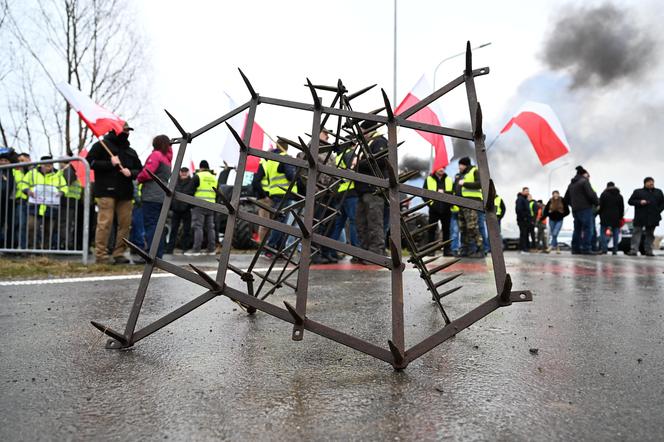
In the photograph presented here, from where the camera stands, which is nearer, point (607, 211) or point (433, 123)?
point (433, 123)

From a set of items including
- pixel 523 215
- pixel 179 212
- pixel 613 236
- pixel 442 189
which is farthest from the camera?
pixel 523 215

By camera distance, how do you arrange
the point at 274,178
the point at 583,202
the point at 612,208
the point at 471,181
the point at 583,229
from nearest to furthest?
the point at 274,178 → the point at 471,181 → the point at 583,202 → the point at 583,229 → the point at 612,208

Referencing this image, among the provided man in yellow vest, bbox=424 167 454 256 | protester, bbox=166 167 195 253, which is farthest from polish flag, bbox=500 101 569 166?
protester, bbox=166 167 195 253

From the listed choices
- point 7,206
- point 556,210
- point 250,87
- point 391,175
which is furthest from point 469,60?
point 556,210

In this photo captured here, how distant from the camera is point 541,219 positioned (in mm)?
18156

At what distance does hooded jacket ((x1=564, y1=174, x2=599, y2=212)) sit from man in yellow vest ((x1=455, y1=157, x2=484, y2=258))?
3.86 m

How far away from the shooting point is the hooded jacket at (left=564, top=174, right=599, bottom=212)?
13422 mm

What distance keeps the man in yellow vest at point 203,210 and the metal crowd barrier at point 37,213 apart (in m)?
2.83

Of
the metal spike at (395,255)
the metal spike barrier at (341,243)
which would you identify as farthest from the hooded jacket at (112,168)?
the metal spike at (395,255)

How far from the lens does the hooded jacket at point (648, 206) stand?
45.6 ft

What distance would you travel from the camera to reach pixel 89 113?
7.33 meters

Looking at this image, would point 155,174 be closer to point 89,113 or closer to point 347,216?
point 89,113

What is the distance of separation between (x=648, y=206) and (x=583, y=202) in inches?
69.6

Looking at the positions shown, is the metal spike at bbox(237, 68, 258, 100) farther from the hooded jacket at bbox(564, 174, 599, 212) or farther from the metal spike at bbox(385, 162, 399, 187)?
the hooded jacket at bbox(564, 174, 599, 212)
